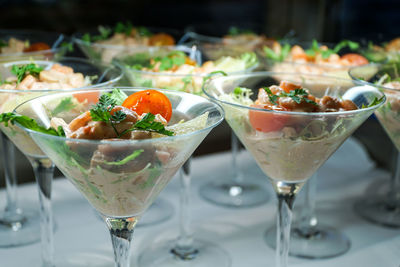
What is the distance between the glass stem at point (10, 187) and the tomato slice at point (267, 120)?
120cm

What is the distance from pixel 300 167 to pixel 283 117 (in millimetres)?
236

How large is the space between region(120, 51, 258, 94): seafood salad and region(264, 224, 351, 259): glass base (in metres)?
0.71

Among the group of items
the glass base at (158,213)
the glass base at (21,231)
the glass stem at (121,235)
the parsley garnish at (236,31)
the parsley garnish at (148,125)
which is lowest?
the glass base at (158,213)

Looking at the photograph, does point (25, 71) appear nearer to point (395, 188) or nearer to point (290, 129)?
point (290, 129)

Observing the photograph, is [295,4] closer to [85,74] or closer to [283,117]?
[85,74]

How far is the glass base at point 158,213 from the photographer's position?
2.16 metres

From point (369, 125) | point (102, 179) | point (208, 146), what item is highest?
point (102, 179)

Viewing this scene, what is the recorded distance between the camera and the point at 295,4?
3248mm

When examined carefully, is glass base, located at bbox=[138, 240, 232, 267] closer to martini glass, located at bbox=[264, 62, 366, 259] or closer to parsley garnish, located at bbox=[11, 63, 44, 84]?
martini glass, located at bbox=[264, 62, 366, 259]

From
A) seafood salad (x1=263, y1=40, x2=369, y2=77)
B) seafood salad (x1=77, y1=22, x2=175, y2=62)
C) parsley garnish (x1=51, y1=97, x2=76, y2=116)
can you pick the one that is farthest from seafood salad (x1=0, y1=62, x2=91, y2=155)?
seafood salad (x1=263, y1=40, x2=369, y2=77)

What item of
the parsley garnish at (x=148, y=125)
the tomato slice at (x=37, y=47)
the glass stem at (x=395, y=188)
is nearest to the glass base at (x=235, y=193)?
the glass stem at (x=395, y=188)

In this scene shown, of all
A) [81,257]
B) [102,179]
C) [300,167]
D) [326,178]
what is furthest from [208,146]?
[102,179]

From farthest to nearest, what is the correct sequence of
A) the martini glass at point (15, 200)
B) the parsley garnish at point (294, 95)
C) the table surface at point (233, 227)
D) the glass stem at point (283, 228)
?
the martini glass at point (15, 200) → the table surface at point (233, 227) → the glass stem at point (283, 228) → the parsley garnish at point (294, 95)

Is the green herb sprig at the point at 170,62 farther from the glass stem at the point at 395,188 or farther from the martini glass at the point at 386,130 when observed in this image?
the glass stem at the point at 395,188
